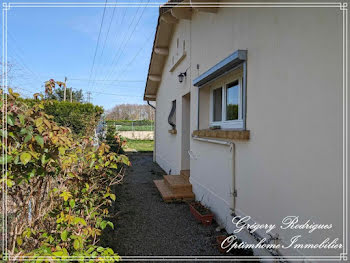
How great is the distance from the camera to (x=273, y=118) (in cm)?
263

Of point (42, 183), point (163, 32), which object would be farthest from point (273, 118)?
point (163, 32)

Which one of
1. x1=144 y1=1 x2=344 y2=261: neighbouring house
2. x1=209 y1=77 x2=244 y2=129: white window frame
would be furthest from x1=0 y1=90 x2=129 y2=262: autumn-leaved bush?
x1=209 y1=77 x2=244 y2=129: white window frame

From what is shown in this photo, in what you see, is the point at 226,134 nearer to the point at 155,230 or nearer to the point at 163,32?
the point at 155,230

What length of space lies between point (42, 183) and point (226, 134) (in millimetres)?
2624

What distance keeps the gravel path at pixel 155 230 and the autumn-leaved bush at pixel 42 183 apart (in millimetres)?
1230

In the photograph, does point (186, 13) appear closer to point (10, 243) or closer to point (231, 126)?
point (231, 126)

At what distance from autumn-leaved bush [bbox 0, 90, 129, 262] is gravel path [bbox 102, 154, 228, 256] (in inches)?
48.4

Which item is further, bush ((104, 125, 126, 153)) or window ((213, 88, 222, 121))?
window ((213, 88, 222, 121))

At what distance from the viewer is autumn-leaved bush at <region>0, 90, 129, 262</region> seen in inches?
61.2

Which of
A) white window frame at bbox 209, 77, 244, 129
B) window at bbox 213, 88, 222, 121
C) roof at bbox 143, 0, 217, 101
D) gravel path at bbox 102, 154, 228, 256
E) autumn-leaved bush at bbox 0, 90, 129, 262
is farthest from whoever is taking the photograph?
roof at bbox 143, 0, 217, 101

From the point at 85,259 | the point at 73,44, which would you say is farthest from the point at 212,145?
the point at 73,44

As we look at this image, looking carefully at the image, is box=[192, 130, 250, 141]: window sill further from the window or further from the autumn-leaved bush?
the autumn-leaved bush

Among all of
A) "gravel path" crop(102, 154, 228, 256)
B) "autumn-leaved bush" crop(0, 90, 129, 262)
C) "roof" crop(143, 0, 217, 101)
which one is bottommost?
"gravel path" crop(102, 154, 228, 256)

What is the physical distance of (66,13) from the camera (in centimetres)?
357
